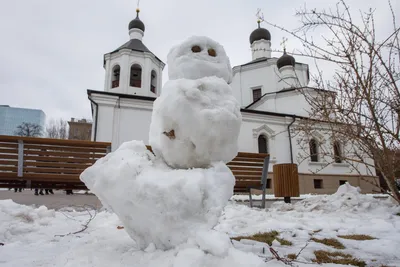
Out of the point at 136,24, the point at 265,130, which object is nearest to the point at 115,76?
the point at 136,24

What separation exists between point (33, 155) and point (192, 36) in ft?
9.91

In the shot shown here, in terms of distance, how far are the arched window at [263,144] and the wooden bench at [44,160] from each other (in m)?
13.2

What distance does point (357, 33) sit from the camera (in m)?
1.83

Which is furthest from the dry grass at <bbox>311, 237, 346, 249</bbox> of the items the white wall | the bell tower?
the bell tower

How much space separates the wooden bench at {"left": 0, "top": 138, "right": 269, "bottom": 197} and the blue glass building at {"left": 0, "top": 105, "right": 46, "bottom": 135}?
2814 inches

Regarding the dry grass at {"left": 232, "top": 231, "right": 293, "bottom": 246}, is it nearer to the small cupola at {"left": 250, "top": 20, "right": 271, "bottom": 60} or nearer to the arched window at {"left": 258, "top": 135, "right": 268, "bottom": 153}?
the arched window at {"left": 258, "top": 135, "right": 268, "bottom": 153}

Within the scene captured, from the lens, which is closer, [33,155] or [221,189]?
[221,189]

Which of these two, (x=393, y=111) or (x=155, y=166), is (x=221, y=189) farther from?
(x=393, y=111)

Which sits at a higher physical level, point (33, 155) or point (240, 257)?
point (33, 155)

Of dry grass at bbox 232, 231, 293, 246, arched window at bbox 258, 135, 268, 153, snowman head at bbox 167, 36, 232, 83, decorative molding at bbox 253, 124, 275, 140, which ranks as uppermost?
decorative molding at bbox 253, 124, 275, 140

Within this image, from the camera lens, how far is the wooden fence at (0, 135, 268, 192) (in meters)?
3.66

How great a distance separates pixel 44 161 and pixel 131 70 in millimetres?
13607

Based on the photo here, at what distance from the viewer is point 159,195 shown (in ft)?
4.75

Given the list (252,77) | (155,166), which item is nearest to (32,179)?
(155,166)
